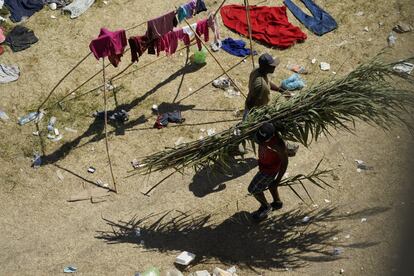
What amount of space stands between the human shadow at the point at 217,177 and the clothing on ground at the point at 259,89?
93 centimetres

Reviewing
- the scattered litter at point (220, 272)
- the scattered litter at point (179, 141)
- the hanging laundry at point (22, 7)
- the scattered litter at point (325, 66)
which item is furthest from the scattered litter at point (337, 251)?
the hanging laundry at point (22, 7)

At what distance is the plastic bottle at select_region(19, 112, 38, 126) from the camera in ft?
26.9

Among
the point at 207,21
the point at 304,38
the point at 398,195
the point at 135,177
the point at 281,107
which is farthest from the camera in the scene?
the point at 304,38

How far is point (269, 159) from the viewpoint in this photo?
588 centimetres

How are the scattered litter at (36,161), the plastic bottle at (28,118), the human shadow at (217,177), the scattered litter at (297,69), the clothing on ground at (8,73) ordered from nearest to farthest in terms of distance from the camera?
the human shadow at (217,177)
the scattered litter at (36,161)
the plastic bottle at (28,118)
the scattered litter at (297,69)
the clothing on ground at (8,73)

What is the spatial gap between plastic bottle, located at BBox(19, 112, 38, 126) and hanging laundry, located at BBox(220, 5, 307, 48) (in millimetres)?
3503

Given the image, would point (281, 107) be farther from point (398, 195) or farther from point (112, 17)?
point (112, 17)

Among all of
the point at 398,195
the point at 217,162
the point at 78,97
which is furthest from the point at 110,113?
the point at 398,195

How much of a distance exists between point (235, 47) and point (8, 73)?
3.66m

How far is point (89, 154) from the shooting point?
7.74 m

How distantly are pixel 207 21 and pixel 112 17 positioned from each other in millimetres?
2361

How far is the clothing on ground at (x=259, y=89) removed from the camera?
256 inches

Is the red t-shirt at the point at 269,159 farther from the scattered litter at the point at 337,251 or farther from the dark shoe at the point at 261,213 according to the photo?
the scattered litter at the point at 337,251

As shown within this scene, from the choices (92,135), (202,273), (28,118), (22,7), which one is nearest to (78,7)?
(22,7)
